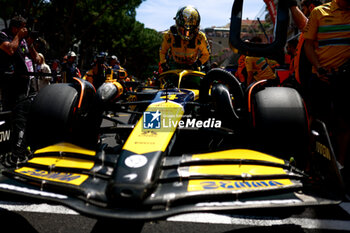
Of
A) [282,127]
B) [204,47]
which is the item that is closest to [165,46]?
[204,47]

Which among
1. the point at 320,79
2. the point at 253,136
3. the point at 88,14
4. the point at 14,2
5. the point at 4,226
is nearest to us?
the point at 4,226

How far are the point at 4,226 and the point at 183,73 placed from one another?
8.34 feet

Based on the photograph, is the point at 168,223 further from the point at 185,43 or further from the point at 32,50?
the point at 32,50

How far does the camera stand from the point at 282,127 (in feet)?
7.84

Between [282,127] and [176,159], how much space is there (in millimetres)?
854

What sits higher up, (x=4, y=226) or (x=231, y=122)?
(x=231, y=122)

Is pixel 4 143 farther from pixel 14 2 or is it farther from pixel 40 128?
pixel 14 2

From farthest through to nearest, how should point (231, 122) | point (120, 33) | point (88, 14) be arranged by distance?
point (120, 33) < point (88, 14) < point (231, 122)

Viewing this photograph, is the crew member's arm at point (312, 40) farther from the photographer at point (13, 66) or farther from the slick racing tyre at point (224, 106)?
the photographer at point (13, 66)

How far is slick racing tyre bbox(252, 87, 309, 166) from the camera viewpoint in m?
2.37

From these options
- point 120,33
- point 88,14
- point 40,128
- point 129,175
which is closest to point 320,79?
point 129,175

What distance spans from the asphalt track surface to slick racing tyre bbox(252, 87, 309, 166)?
491mm

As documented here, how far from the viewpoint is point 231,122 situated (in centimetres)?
285

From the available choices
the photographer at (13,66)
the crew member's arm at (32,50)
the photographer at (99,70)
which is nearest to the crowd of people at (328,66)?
the photographer at (13,66)
